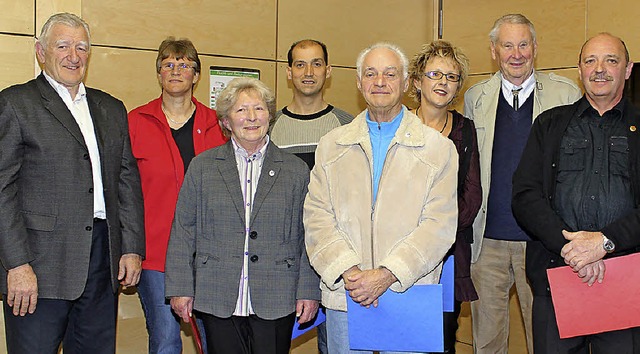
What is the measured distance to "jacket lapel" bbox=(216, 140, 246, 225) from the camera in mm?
2920

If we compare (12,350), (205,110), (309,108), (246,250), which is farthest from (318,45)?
(12,350)

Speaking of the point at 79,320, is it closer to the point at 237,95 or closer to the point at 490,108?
the point at 237,95

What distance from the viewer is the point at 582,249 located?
281 cm

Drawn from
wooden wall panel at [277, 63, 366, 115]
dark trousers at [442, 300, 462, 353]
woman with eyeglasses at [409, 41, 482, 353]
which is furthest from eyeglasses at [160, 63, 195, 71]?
dark trousers at [442, 300, 462, 353]

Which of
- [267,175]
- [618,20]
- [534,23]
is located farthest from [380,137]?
[534,23]

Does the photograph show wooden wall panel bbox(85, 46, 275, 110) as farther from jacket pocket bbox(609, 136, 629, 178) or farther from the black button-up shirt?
jacket pocket bbox(609, 136, 629, 178)

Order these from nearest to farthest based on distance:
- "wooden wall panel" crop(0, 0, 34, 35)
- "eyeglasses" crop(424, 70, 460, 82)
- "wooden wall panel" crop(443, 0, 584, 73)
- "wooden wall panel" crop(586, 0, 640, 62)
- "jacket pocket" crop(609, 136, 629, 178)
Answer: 1. "jacket pocket" crop(609, 136, 629, 178)
2. "eyeglasses" crop(424, 70, 460, 82)
3. "wooden wall panel" crop(0, 0, 34, 35)
4. "wooden wall panel" crop(586, 0, 640, 62)
5. "wooden wall panel" crop(443, 0, 584, 73)

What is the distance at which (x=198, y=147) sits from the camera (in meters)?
3.57

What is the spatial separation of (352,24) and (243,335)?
305 centimetres

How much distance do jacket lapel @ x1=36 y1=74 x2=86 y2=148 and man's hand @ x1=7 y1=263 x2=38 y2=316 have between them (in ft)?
1.95

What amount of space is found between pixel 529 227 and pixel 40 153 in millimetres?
2138

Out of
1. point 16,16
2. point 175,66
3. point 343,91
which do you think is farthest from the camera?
point 343,91

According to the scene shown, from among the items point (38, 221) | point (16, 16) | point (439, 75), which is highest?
point (16, 16)

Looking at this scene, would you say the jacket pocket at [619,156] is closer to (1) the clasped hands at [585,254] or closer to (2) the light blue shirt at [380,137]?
(1) the clasped hands at [585,254]
